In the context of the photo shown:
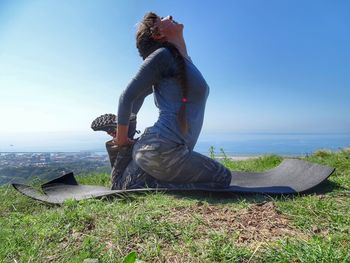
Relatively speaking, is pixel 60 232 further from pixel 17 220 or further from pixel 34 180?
pixel 34 180

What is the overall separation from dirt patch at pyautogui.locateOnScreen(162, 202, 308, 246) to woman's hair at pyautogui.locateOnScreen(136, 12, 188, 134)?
1283 millimetres

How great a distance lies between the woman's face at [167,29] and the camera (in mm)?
4129

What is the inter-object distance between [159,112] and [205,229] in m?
2.02

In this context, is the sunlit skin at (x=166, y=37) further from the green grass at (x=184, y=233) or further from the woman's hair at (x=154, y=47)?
the green grass at (x=184, y=233)

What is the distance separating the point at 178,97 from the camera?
161 inches

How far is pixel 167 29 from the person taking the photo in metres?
4.16

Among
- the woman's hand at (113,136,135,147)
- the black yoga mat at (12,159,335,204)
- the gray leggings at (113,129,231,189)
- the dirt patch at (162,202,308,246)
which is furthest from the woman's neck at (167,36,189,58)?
the dirt patch at (162,202,308,246)

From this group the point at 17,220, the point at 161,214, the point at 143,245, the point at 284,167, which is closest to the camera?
the point at 143,245

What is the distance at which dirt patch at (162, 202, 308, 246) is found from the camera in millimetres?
2264

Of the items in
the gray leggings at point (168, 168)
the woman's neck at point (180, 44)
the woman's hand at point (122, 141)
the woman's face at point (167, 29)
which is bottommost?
the gray leggings at point (168, 168)

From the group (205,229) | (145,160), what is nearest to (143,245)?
(205,229)

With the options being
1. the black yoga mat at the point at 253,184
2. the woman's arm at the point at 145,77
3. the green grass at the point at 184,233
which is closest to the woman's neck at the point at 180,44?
the woman's arm at the point at 145,77

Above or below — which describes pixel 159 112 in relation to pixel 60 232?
above

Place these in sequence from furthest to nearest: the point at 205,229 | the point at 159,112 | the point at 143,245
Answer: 1. the point at 159,112
2. the point at 205,229
3. the point at 143,245
